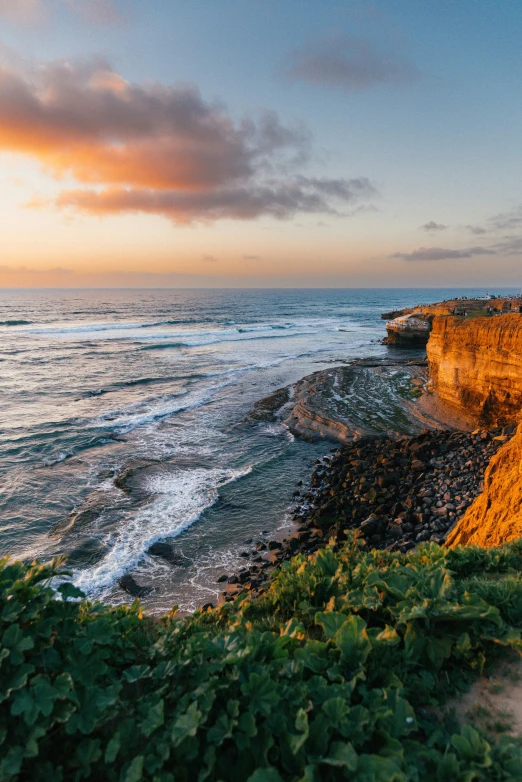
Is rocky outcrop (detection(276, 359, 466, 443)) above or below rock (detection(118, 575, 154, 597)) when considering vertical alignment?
above

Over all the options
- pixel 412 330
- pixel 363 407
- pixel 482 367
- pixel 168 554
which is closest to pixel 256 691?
pixel 168 554

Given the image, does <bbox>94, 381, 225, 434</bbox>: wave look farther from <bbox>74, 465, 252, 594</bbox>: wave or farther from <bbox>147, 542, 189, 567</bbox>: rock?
<bbox>147, 542, 189, 567</bbox>: rock

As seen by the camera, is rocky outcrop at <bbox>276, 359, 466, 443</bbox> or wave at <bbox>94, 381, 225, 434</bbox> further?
wave at <bbox>94, 381, 225, 434</bbox>

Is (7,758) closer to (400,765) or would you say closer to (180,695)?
(180,695)

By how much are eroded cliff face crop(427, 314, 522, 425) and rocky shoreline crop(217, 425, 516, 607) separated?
6.13 ft

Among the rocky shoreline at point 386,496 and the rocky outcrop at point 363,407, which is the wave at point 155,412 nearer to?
the rocky outcrop at point 363,407

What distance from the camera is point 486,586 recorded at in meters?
4.58

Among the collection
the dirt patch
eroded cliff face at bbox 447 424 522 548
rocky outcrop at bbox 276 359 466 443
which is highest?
the dirt patch

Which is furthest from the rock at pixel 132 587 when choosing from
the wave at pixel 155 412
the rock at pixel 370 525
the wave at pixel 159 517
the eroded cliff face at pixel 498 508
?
the wave at pixel 155 412

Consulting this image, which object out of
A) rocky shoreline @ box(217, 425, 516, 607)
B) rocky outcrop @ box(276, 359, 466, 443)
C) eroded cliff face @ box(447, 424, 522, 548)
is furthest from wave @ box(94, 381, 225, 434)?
eroded cliff face @ box(447, 424, 522, 548)

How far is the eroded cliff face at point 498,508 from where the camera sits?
7492mm

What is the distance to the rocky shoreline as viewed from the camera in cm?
1235

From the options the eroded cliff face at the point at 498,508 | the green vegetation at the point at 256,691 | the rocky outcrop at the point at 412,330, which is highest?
the rocky outcrop at the point at 412,330

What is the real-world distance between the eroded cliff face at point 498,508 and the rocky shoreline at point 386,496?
236 cm
